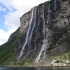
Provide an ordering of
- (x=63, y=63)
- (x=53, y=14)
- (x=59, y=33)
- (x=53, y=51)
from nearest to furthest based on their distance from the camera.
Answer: (x=63, y=63) → (x=53, y=51) → (x=59, y=33) → (x=53, y=14)

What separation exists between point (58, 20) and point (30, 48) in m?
37.0

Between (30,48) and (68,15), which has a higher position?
(68,15)

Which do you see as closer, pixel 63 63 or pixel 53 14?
pixel 63 63

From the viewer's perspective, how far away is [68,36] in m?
180

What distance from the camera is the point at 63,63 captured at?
499 ft

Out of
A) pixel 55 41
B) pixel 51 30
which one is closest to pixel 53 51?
pixel 55 41

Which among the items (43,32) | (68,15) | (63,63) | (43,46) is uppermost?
(68,15)

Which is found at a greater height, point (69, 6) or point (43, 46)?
point (69, 6)

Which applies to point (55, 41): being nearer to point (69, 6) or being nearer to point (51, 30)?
point (51, 30)

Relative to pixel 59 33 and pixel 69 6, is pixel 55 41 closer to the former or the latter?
pixel 59 33

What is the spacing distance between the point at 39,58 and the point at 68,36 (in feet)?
103

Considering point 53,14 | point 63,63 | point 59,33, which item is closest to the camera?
point 63,63

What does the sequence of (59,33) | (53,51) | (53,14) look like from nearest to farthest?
(53,51), (59,33), (53,14)

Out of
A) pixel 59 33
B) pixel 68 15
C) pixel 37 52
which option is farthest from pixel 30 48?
pixel 68 15
